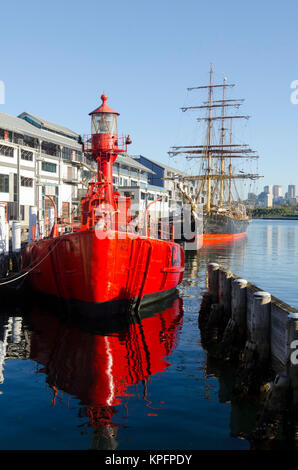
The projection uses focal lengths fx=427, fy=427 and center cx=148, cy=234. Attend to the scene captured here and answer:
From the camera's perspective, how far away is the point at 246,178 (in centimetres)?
8769

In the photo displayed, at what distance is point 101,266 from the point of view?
1592 centimetres

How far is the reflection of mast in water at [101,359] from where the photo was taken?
9.65m

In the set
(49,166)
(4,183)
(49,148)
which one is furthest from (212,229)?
(4,183)

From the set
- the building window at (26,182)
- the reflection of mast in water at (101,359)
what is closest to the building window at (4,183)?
the building window at (26,182)

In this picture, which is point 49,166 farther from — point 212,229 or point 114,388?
point 114,388

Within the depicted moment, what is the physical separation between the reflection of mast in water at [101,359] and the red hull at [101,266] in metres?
1.38

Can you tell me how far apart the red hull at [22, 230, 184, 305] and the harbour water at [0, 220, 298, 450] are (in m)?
1.23

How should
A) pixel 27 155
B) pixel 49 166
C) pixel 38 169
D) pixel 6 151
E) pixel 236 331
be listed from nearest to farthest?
1. pixel 236 331
2. pixel 6 151
3. pixel 27 155
4. pixel 38 169
5. pixel 49 166

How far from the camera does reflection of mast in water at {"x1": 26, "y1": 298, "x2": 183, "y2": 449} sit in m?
9.65

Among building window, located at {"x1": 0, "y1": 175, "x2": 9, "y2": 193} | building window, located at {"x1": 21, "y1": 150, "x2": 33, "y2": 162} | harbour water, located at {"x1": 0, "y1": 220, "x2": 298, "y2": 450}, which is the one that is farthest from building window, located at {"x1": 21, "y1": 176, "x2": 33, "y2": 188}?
harbour water, located at {"x1": 0, "y1": 220, "x2": 298, "y2": 450}

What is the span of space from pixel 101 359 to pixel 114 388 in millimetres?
2147

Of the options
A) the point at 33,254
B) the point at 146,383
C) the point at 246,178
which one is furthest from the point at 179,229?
the point at 146,383

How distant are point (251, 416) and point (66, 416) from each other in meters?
3.98
